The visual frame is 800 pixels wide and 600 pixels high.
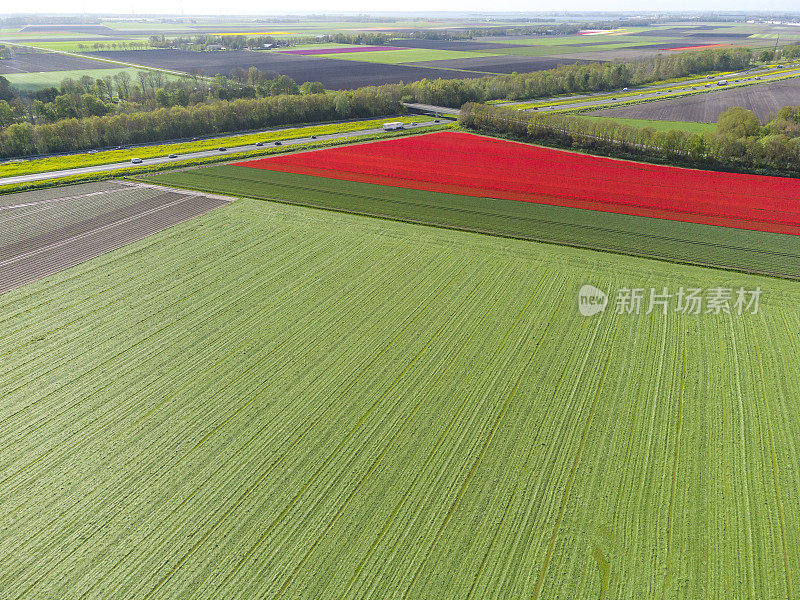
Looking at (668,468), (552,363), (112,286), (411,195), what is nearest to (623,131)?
(411,195)

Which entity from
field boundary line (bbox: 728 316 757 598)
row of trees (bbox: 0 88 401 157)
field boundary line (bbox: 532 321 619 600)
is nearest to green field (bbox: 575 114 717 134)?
row of trees (bbox: 0 88 401 157)

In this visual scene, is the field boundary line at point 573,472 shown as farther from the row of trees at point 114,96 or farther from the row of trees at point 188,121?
the row of trees at point 114,96

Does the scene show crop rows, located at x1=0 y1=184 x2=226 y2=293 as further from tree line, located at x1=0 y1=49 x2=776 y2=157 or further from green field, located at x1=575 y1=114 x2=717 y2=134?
green field, located at x1=575 y1=114 x2=717 y2=134

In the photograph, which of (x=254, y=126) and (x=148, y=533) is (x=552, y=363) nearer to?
(x=148, y=533)

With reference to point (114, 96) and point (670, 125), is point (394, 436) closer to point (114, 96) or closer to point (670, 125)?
point (670, 125)

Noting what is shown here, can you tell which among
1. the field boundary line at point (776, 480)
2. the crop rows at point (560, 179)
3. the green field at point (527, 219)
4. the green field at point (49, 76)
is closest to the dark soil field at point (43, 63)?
the green field at point (49, 76)

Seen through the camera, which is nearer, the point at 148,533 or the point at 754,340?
the point at 148,533
